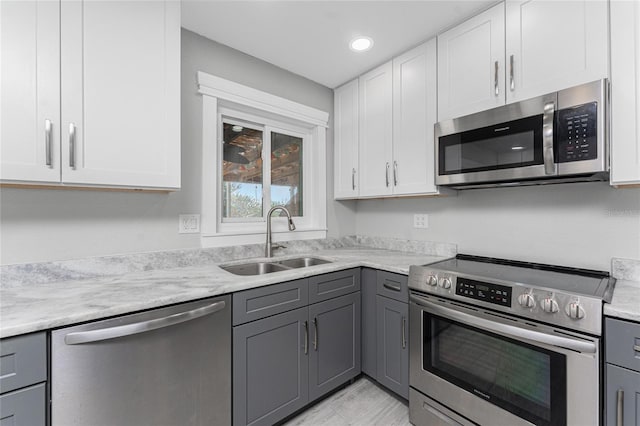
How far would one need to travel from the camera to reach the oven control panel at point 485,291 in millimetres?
1279

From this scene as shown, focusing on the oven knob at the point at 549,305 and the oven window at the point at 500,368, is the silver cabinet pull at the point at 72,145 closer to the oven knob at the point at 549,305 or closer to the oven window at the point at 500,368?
the oven window at the point at 500,368

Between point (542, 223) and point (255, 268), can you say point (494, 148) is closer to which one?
point (542, 223)

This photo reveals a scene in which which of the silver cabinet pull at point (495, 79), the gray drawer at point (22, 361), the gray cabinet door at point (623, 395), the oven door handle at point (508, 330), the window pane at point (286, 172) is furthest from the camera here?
the window pane at point (286, 172)

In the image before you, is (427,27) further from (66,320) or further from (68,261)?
(68,261)

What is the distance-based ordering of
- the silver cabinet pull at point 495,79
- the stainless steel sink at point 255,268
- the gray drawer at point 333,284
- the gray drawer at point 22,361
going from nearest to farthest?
the gray drawer at point 22,361
the silver cabinet pull at point 495,79
the gray drawer at point 333,284
the stainless steel sink at point 255,268

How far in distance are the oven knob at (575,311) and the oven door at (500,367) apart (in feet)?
0.28

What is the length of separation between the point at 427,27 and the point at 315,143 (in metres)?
1.27

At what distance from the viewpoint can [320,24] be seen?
5.89 ft

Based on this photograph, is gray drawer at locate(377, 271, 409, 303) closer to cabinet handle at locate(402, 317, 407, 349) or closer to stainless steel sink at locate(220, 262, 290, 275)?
cabinet handle at locate(402, 317, 407, 349)

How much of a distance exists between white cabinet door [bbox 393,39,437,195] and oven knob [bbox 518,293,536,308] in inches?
35.0

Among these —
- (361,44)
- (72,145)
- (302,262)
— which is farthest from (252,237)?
(361,44)

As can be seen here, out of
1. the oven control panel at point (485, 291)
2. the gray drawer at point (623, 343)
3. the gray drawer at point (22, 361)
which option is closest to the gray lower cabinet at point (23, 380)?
the gray drawer at point (22, 361)

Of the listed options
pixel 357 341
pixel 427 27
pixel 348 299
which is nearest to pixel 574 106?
pixel 427 27

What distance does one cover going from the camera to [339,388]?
1959mm
